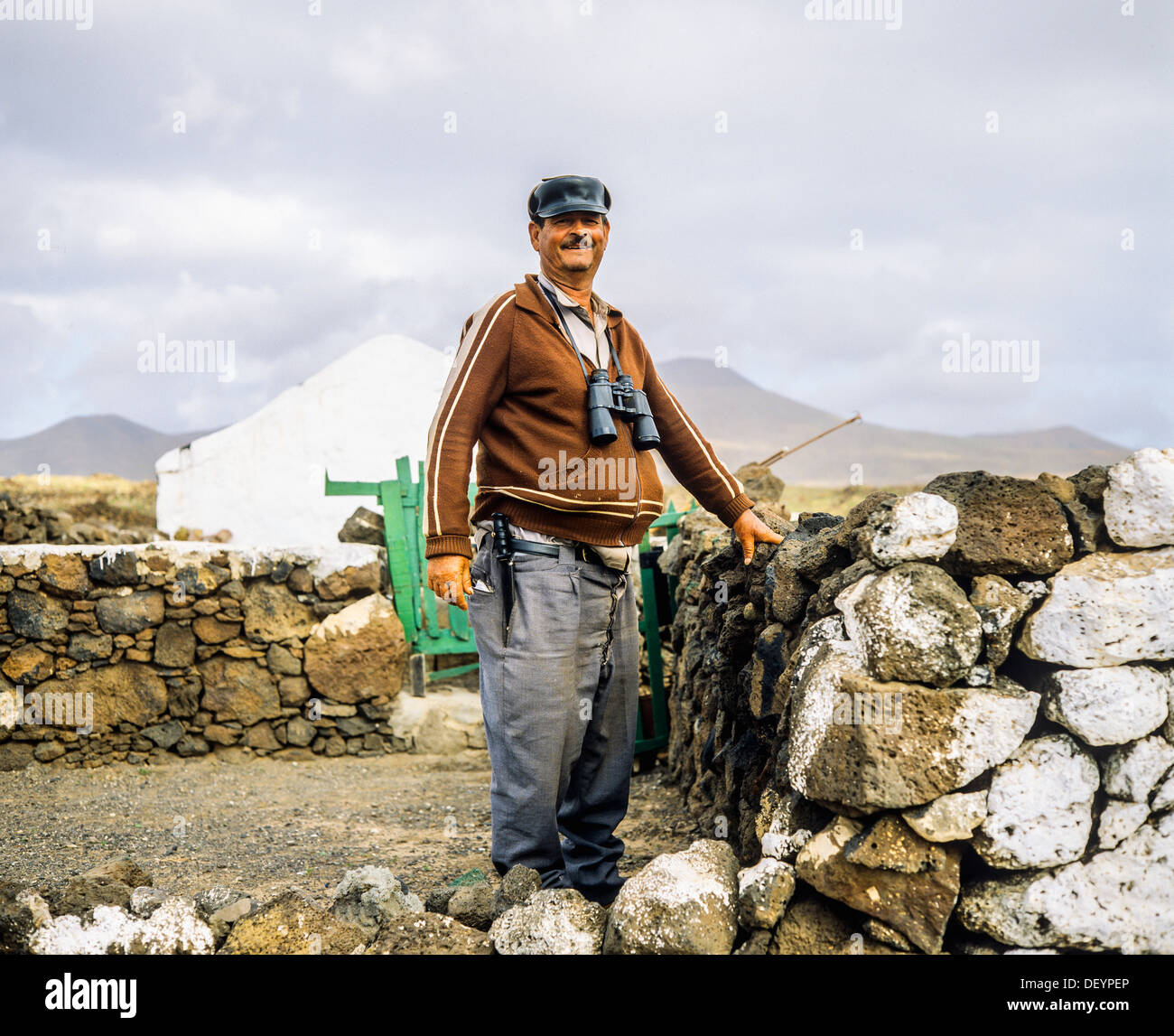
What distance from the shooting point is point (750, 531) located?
351 cm

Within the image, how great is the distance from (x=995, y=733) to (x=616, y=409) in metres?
1.45

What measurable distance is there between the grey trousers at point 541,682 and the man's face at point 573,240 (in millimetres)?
938

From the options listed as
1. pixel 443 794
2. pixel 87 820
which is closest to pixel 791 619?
pixel 443 794

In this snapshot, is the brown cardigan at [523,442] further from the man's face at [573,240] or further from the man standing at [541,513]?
the man's face at [573,240]

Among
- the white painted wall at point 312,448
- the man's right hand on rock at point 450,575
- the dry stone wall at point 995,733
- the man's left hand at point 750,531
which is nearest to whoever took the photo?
the dry stone wall at point 995,733

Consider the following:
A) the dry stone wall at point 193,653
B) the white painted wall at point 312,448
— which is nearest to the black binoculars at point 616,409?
the dry stone wall at point 193,653

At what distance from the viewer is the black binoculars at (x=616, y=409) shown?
9.46 ft

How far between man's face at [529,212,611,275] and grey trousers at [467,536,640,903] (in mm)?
938

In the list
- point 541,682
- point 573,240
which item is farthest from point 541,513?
point 573,240

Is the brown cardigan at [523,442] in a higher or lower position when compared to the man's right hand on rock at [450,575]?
higher

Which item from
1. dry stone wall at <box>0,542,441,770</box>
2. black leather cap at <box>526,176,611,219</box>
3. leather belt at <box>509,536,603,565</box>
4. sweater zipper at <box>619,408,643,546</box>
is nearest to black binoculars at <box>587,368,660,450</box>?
sweater zipper at <box>619,408,643,546</box>

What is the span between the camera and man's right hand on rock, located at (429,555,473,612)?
109 inches
